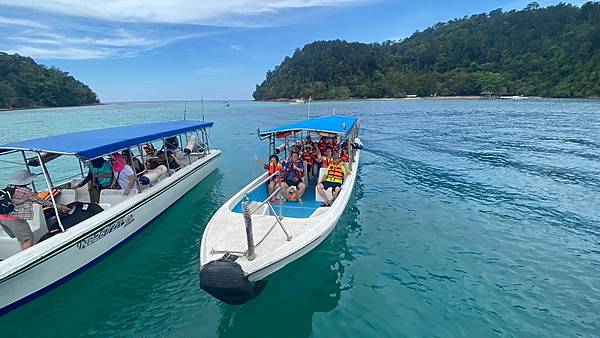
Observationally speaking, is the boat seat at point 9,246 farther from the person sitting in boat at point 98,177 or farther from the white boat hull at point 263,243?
the white boat hull at point 263,243

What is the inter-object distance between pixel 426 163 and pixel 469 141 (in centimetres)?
868

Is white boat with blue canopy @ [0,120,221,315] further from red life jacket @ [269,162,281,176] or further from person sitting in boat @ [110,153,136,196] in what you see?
red life jacket @ [269,162,281,176]

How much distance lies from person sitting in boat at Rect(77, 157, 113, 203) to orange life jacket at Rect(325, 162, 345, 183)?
19.3 ft

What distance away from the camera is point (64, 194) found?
319 inches

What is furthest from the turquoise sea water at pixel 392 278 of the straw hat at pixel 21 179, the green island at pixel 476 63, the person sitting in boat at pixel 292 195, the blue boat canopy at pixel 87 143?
the green island at pixel 476 63

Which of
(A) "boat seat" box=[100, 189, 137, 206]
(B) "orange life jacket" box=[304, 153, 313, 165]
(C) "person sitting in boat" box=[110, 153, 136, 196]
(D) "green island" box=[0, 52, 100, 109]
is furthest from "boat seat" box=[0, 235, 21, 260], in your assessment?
(D) "green island" box=[0, 52, 100, 109]

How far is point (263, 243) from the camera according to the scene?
5590mm

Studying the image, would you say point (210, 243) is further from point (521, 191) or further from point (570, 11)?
point (570, 11)

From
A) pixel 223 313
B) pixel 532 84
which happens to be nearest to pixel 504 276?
pixel 223 313

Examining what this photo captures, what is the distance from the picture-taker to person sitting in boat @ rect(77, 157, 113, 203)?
8.37 meters

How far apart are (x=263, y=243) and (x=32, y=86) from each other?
404ft

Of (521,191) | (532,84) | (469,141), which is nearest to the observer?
(521,191)

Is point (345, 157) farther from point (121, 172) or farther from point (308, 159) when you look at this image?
point (121, 172)

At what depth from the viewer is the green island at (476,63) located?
280 ft
